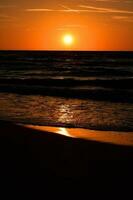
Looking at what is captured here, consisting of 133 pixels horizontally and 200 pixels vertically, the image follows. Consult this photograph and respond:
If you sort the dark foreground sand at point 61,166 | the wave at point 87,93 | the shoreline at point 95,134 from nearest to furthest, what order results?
the dark foreground sand at point 61,166
the shoreline at point 95,134
the wave at point 87,93

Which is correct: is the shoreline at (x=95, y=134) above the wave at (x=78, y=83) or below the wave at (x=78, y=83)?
above

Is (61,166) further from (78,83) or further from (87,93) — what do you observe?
(78,83)

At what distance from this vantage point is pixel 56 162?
23.6 feet

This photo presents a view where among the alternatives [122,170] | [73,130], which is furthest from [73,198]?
[73,130]

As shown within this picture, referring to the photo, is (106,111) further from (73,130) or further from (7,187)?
(7,187)

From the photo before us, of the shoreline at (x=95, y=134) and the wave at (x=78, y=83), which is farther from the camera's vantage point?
the wave at (x=78, y=83)

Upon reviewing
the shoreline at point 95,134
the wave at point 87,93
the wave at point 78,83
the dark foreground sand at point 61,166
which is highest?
the dark foreground sand at point 61,166

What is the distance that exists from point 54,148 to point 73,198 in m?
2.79

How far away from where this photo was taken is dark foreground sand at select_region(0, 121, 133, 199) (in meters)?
5.96

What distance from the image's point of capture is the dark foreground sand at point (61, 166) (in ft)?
19.6

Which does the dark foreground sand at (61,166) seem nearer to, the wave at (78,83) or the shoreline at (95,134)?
the shoreline at (95,134)

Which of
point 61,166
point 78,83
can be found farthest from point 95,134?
point 78,83

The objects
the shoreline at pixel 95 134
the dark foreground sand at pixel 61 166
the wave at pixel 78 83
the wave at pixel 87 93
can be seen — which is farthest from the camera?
the wave at pixel 78 83

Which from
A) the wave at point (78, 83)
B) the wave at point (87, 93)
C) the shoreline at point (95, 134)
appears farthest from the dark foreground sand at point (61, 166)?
the wave at point (78, 83)
